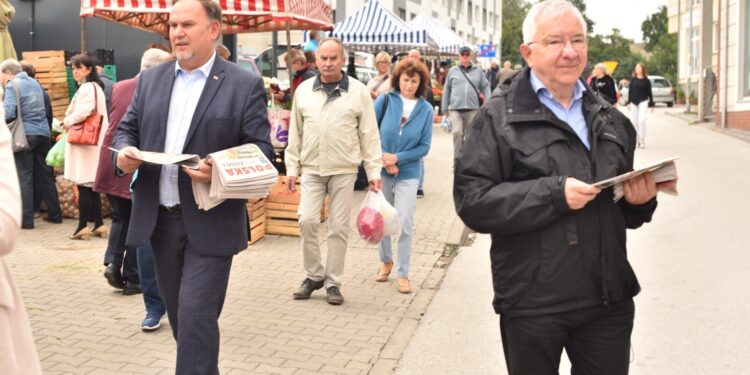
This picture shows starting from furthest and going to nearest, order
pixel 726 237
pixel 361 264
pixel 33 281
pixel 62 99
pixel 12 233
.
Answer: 1. pixel 62 99
2. pixel 726 237
3. pixel 361 264
4. pixel 33 281
5. pixel 12 233

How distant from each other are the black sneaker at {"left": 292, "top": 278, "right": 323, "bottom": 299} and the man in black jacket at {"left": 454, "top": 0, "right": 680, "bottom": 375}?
13.2 feet

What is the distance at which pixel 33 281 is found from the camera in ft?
25.5

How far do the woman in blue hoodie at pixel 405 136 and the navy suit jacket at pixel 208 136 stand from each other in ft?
10.2

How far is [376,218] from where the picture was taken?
22.3 ft

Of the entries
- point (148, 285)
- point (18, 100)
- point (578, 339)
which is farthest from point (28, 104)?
point (578, 339)

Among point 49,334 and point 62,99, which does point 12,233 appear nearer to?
point 49,334

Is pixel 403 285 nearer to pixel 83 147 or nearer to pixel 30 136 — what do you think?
pixel 83 147

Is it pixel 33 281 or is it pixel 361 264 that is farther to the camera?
pixel 361 264

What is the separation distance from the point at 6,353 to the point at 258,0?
822cm

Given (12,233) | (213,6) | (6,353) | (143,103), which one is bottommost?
(6,353)

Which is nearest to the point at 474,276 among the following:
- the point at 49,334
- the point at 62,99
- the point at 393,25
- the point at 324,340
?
the point at 324,340

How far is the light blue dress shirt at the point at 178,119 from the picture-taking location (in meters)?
4.19

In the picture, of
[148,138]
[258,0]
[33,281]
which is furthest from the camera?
[258,0]

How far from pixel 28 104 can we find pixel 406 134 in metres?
5.30
